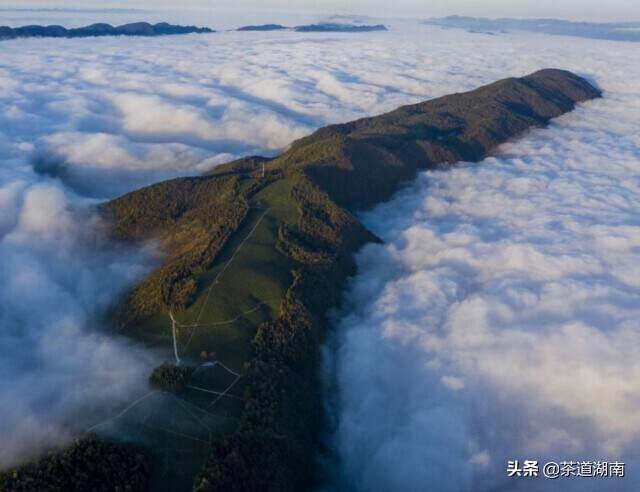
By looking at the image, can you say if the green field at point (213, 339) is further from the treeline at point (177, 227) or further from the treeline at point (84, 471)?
the treeline at point (84, 471)

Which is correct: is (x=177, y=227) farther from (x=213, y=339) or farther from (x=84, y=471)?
(x=84, y=471)

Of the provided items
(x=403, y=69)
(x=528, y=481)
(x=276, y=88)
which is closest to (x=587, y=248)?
(x=528, y=481)

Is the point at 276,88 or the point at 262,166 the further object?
the point at 276,88

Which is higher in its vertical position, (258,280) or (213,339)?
(258,280)

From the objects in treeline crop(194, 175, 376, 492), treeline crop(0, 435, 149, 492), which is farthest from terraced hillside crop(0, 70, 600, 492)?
treeline crop(0, 435, 149, 492)

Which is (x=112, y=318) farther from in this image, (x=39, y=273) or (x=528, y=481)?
(x=528, y=481)

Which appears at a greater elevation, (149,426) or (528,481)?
(149,426)

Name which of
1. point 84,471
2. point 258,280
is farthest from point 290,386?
point 84,471
